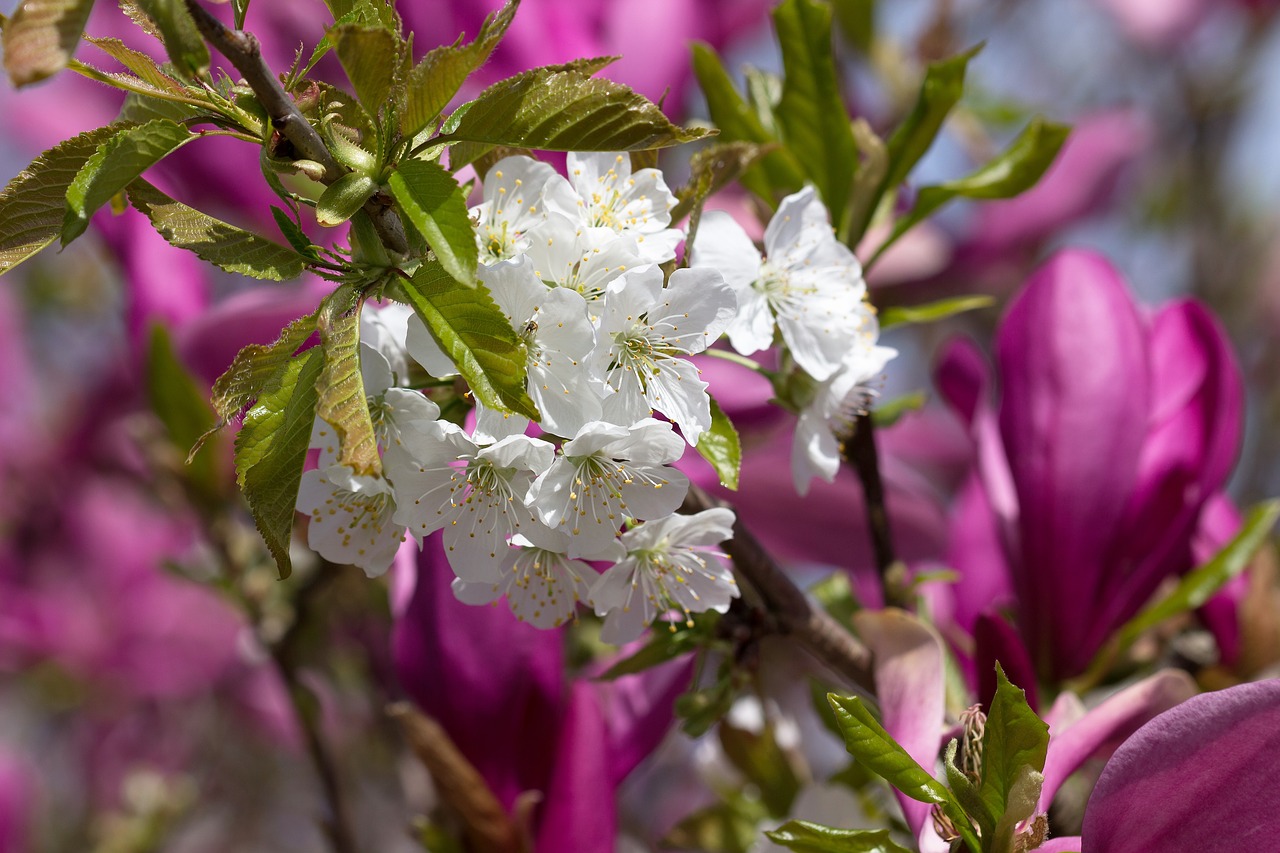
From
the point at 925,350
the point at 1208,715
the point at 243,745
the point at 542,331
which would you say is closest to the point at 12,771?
the point at 243,745

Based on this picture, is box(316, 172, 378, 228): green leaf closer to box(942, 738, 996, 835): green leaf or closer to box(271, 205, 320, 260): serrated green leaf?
box(271, 205, 320, 260): serrated green leaf

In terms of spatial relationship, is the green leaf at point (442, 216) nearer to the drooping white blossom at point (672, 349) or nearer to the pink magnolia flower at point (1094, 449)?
the drooping white blossom at point (672, 349)

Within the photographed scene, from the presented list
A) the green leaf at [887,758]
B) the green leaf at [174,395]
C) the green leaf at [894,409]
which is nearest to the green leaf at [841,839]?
the green leaf at [887,758]

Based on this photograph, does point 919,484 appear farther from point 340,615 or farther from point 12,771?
point 12,771

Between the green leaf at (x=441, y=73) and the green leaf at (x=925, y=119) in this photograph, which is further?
the green leaf at (x=925, y=119)

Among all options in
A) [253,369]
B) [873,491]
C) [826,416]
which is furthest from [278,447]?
[873,491]

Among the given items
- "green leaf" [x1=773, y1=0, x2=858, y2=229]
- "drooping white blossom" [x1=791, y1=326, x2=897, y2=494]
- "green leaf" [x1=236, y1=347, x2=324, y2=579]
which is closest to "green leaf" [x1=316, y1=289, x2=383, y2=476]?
"green leaf" [x1=236, y1=347, x2=324, y2=579]
